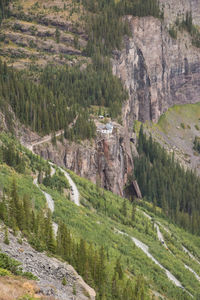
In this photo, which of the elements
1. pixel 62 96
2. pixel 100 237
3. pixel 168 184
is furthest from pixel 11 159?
pixel 168 184

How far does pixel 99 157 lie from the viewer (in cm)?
13175

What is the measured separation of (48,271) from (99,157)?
94.7 meters

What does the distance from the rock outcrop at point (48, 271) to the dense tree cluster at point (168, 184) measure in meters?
109

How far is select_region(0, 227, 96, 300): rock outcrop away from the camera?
34.4 metres

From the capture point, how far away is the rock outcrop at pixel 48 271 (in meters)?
34.4

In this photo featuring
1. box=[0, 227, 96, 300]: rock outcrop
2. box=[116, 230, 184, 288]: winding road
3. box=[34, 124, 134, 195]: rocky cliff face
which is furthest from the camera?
box=[34, 124, 134, 195]: rocky cliff face

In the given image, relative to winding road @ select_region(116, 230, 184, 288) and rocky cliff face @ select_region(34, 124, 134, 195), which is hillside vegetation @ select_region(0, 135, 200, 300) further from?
rocky cliff face @ select_region(34, 124, 134, 195)

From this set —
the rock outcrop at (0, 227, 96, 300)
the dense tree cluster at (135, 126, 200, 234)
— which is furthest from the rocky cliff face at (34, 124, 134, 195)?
the rock outcrop at (0, 227, 96, 300)

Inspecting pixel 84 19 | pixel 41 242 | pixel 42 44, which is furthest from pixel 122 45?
pixel 41 242

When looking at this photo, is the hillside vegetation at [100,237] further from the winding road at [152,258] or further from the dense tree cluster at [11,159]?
the winding road at [152,258]

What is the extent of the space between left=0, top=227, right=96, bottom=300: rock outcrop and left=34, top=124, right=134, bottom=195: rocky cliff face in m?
73.8

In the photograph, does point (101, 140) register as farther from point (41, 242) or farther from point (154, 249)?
point (41, 242)

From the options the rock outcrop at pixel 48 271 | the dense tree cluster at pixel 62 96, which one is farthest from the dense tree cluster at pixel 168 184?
the rock outcrop at pixel 48 271

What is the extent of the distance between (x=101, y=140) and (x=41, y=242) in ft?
296
